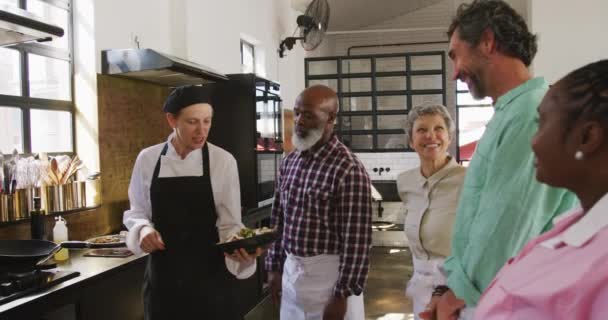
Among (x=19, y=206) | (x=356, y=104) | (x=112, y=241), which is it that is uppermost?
(x=356, y=104)

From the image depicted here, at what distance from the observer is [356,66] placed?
805 centimetres

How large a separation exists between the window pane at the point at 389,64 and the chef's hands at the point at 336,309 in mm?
6157

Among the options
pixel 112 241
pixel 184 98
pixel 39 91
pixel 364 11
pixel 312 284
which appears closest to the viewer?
pixel 184 98

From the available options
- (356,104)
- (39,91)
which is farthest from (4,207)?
(356,104)

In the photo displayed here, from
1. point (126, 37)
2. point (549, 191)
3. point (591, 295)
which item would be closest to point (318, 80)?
point (126, 37)

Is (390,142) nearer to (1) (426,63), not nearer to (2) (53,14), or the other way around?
(1) (426,63)

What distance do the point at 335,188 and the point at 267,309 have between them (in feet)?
9.09

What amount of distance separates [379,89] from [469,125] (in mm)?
2489

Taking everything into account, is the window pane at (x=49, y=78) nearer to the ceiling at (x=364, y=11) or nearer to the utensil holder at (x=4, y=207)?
the utensil holder at (x=4, y=207)

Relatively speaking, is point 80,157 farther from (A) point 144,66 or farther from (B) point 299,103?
(B) point 299,103

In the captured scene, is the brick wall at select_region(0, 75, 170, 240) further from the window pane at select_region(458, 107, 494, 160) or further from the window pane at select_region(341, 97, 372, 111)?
the window pane at select_region(458, 107, 494, 160)

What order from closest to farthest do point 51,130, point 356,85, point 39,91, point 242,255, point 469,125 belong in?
point 242,255, point 39,91, point 51,130, point 356,85, point 469,125

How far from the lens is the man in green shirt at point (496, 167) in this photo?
1.29 metres

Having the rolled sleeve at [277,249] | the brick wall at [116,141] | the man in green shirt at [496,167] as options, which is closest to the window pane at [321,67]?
the brick wall at [116,141]
